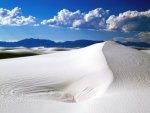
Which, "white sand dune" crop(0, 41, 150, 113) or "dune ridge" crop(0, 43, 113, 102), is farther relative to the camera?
"dune ridge" crop(0, 43, 113, 102)

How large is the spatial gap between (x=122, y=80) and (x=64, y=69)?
3360 millimetres

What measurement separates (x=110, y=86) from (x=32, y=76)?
9.99 ft

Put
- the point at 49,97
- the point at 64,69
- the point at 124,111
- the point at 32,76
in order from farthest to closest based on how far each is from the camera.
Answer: the point at 64,69
the point at 32,76
the point at 49,97
the point at 124,111

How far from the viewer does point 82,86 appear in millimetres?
8367

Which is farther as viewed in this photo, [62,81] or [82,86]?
[62,81]

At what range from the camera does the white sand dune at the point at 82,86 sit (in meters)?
5.45

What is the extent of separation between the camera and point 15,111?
217 inches

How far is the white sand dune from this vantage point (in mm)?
5446

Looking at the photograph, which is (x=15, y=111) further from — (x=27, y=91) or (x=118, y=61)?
(x=118, y=61)

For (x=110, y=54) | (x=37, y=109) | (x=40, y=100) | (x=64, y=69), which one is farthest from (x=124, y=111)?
(x=110, y=54)

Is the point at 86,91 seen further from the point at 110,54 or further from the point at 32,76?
the point at 110,54

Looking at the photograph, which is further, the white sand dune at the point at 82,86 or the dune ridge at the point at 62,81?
the dune ridge at the point at 62,81

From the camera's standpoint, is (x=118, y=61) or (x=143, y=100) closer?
(x=143, y=100)

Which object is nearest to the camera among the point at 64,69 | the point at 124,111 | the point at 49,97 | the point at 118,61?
the point at 124,111
